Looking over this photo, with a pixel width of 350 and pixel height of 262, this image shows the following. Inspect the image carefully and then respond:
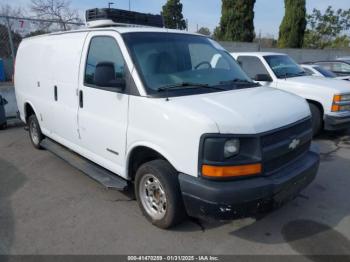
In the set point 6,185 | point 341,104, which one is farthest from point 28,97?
point 341,104

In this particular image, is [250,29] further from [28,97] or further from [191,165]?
[191,165]

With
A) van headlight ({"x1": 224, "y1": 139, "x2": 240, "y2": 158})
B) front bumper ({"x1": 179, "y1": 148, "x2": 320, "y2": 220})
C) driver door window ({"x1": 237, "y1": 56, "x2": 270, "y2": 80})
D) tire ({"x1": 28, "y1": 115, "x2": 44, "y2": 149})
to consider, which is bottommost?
tire ({"x1": 28, "y1": 115, "x2": 44, "y2": 149})

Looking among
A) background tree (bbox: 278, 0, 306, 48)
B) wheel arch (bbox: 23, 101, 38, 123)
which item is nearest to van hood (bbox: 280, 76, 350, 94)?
wheel arch (bbox: 23, 101, 38, 123)

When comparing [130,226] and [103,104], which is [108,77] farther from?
[130,226]

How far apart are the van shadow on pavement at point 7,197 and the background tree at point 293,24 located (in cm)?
2539

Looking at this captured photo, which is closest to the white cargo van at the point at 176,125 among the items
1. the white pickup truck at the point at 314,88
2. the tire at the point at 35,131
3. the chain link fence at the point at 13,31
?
the tire at the point at 35,131

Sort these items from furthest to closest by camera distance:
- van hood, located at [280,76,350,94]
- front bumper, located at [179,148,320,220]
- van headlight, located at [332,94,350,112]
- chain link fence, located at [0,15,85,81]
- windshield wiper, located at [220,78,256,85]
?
chain link fence, located at [0,15,85,81] < van hood, located at [280,76,350,94] < van headlight, located at [332,94,350,112] < windshield wiper, located at [220,78,256,85] < front bumper, located at [179,148,320,220]

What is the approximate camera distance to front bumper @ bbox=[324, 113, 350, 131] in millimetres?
6684

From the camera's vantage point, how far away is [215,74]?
3.88 meters

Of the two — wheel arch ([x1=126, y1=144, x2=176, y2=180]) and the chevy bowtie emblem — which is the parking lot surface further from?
the chevy bowtie emblem

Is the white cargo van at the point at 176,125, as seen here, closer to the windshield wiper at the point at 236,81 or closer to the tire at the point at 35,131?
the windshield wiper at the point at 236,81

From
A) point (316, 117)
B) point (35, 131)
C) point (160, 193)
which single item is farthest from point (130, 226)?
point (316, 117)

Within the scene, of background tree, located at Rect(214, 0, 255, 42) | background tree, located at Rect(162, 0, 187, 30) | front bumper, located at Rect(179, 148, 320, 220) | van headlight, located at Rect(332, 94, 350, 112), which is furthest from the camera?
background tree, located at Rect(162, 0, 187, 30)

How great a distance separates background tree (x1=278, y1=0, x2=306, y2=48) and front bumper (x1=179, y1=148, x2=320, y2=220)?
84.9ft
